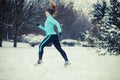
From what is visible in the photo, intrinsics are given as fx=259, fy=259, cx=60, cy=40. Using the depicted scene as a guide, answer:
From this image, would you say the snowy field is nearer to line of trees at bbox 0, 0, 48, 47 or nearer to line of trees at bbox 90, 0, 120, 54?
line of trees at bbox 90, 0, 120, 54

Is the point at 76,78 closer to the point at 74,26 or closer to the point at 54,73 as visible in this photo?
the point at 54,73

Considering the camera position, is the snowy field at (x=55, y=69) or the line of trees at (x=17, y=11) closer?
the snowy field at (x=55, y=69)

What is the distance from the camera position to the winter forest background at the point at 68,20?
7.61 m

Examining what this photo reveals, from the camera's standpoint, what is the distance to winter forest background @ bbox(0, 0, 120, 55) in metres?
7.61

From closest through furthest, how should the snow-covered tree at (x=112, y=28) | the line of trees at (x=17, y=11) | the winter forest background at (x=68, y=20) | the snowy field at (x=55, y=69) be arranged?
the snowy field at (x=55, y=69), the snow-covered tree at (x=112, y=28), the winter forest background at (x=68, y=20), the line of trees at (x=17, y=11)

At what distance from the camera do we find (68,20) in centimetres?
1534

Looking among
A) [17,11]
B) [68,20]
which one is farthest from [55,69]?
[68,20]

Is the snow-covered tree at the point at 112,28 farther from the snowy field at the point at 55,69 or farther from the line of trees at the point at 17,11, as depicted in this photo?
the line of trees at the point at 17,11

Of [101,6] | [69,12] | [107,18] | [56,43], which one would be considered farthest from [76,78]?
[69,12]

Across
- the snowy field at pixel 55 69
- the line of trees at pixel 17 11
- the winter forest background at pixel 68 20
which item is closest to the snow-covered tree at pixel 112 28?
the winter forest background at pixel 68 20

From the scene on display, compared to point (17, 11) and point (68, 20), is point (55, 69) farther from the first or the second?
point (68, 20)

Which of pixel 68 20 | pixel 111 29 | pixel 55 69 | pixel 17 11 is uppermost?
pixel 17 11

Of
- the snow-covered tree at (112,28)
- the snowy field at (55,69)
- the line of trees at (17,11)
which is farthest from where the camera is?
the line of trees at (17,11)

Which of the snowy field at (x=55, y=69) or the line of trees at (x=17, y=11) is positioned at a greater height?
the line of trees at (x=17, y=11)
